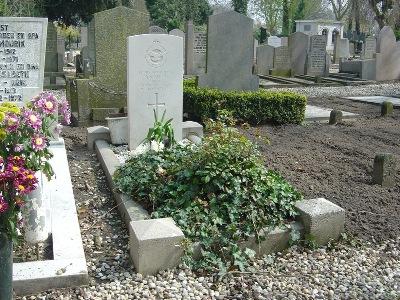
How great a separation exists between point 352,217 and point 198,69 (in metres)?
17.0

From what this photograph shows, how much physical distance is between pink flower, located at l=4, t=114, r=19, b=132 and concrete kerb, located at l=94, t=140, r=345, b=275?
1.26 meters

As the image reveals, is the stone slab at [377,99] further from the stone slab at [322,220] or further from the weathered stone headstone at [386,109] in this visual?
the stone slab at [322,220]

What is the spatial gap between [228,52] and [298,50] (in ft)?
41.0

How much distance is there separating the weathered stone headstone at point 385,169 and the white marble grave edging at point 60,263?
3.28 m

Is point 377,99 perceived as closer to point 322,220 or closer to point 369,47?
point 322,220

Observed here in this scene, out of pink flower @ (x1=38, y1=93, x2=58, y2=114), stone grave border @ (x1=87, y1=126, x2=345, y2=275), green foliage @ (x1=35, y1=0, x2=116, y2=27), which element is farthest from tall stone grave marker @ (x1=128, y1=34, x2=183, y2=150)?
green foliage @ (x1=35, y1=0, x2=116, y2=27)

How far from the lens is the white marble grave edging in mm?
3244

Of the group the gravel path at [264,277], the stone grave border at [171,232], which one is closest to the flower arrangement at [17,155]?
the gravel path at [264,277]

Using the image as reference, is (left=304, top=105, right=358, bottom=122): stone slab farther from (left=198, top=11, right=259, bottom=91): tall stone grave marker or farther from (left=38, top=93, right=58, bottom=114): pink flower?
(left=38, top=93, right=58, bottom=114): pink flower

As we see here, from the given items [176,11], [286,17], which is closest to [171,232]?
[176,11]

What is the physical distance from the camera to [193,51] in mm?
20984

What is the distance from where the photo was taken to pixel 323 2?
187 feet

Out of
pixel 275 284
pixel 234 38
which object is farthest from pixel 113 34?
pixel 275 284

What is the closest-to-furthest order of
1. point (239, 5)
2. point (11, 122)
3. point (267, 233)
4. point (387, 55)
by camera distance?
point (11, 122), point (267, 233), point (387, 55), point (239, 5)
